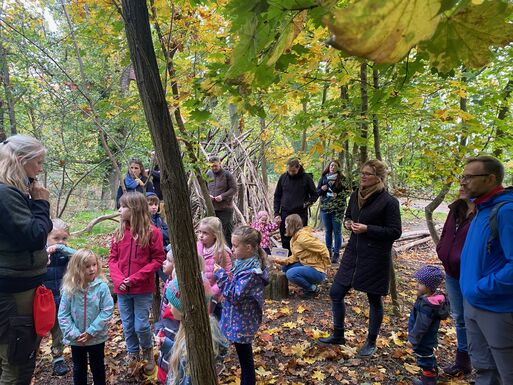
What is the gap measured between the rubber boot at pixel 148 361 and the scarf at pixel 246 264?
129 cm

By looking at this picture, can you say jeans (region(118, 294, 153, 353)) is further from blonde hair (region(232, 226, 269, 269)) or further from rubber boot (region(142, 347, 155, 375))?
blonde hair (region(232, 226, 269, 269))

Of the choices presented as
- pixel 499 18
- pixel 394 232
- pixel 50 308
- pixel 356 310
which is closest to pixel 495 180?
pixel 394 232

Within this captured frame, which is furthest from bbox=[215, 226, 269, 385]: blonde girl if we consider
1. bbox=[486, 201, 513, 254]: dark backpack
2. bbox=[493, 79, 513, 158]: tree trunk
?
bbox=[493, 79, 513, 158]: tree trunk

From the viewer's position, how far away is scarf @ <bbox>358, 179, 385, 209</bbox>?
3.16 meters

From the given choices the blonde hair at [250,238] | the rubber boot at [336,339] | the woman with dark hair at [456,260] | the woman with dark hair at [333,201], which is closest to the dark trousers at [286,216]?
the woman with dark hair at [333,201]

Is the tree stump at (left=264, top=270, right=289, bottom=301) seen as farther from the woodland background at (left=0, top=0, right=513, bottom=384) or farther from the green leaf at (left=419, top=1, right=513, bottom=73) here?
the green leaf at (left=419, top=1, right=513, bottom=73)

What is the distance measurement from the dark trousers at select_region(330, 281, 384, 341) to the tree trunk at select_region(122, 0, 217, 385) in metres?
2.34

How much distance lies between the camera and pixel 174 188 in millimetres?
1170

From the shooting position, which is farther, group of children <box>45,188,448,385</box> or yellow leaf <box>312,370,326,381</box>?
yellow leaf <box>312,370,326,381</box>

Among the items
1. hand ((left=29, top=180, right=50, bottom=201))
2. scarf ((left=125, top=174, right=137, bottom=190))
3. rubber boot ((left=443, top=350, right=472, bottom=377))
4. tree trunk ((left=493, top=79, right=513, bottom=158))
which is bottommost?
rubber boot ((left=443, top=350, right=472, bottom=377))

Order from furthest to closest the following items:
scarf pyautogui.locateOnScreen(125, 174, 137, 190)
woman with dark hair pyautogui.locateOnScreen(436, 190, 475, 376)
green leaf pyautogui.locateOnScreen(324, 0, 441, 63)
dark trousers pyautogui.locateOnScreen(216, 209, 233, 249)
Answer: dark trousers pyautogui.locateOnScreen(216, 209, 233, 249) → scarf pyautogui.locateOnScreen(125, 174, 137, 190) → woman with dark hair pyautogui.locateOnScreen(436, 190, 475, 376) → green leaf pyautogui.locateOnScreen(324, 0, 441, 63)

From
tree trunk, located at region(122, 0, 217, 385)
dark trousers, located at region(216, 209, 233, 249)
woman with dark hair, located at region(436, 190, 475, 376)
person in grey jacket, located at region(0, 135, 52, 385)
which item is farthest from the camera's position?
dark trousers, located at region(216, 209, 233, 249)

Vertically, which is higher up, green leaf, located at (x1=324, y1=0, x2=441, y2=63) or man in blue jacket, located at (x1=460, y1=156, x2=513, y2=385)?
green leaf, located at (x1=324, y1=0, x2=441, y2=63)

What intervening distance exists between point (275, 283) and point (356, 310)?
3.86 ft
